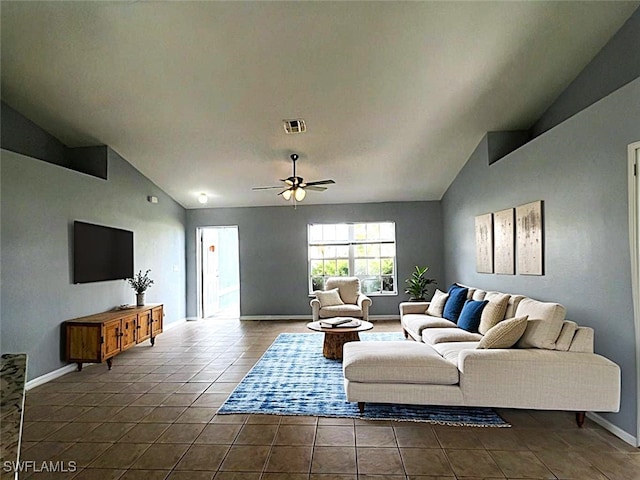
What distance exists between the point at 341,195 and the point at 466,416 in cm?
532

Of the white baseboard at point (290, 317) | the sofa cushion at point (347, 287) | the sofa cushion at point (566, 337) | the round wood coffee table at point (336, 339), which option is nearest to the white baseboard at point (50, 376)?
the round wood coffee table at point (336, 339)

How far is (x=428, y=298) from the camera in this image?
7980mm

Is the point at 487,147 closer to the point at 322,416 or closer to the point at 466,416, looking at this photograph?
the point at 466,416

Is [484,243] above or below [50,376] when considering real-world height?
above

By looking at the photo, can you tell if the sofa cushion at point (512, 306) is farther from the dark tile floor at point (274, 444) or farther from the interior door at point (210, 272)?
the interior door at point (210, 272)

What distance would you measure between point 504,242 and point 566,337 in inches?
82.7

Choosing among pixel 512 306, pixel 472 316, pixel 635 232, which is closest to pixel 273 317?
pixel 472 316

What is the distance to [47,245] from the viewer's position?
14.6ft

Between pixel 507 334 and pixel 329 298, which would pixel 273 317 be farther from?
pixel 507 334

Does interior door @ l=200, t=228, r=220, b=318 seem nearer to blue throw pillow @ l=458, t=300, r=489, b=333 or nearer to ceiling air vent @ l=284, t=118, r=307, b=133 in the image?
ceiling air vent @ l=284, t=118, r=307, b=133

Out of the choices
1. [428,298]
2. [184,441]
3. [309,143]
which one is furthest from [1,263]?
[428,298]

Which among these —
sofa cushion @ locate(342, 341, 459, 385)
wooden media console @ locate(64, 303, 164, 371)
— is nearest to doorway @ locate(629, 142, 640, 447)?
sofa cushion @ locate(342, 341, 459, 385)

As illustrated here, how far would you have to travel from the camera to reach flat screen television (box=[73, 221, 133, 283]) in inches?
194

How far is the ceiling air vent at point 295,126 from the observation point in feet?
16.5
